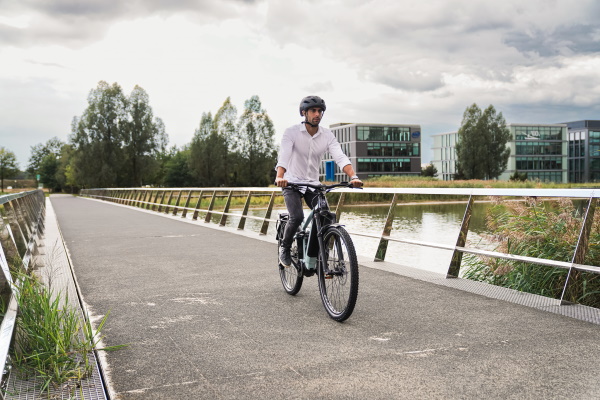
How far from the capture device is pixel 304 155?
17.6 feet

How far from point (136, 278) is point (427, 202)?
15869 millimetres

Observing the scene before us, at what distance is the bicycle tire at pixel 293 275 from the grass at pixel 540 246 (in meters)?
2.63

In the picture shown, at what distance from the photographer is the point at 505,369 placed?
3.39 m

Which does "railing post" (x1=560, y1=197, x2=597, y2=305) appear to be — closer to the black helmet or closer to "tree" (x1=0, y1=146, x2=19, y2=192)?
the black helmet

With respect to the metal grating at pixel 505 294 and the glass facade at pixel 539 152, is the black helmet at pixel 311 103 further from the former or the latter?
the glass facade at pixel 539 152

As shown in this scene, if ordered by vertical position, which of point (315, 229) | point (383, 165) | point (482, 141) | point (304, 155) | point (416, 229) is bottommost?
point (416, 229)

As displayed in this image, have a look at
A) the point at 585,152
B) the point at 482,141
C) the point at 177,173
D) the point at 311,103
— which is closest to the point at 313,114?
the point at 311,103

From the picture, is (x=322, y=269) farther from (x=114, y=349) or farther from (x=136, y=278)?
(x=136, y=278)

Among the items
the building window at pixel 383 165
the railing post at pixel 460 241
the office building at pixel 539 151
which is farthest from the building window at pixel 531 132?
the railing post at pixel 460 241

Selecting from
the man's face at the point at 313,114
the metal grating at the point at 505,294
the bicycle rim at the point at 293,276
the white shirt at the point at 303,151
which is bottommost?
the metal grating at the point at 505,294

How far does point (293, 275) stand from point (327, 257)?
2.92ft

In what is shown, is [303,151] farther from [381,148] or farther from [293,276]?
[381,148]

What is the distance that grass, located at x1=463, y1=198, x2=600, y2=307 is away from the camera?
6340 millimetres

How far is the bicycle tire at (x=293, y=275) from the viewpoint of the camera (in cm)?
553
